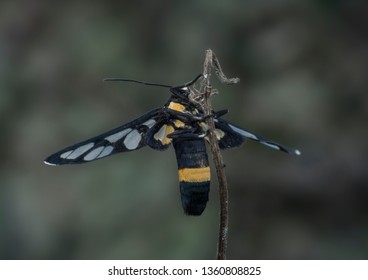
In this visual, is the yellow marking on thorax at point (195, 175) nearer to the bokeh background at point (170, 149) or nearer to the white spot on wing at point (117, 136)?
the white spot on wing at point (117, 136)

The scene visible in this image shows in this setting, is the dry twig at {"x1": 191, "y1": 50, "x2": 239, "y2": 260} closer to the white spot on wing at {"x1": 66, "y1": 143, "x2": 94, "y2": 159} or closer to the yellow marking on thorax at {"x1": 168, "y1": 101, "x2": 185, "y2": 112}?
the yellow marking on thorax at {"x1": 168, "y1": 101, "x2": 185, "y2": 112}

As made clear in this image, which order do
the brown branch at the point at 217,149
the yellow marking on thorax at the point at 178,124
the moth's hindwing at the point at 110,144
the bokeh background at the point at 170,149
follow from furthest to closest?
the bokeh background at the point at 170,149
the yellow marking on thorax at the point at 178,124
the moth's hindwing at the point at 110,144
the brown branch at the point at 217,149

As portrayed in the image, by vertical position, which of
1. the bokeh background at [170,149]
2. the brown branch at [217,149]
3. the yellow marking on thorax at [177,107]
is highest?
the bokeh background at [170,149]

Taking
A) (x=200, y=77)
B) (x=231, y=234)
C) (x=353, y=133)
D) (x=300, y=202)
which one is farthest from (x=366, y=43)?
(x=200, y=77)

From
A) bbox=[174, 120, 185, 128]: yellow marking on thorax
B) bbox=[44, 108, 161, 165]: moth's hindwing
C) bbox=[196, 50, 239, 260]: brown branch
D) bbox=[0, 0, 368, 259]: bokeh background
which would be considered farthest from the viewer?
bbox=[0, 0, 368, 259]: bokeh background

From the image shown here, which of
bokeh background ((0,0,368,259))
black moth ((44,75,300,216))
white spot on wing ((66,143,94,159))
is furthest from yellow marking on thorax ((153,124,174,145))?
bokeh background ((0,0,368,259))

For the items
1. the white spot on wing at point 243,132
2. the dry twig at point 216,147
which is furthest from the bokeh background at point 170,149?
the dry twig at point 216,147

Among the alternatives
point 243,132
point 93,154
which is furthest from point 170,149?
point 93,154

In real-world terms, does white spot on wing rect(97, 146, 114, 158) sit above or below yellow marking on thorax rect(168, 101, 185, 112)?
below
